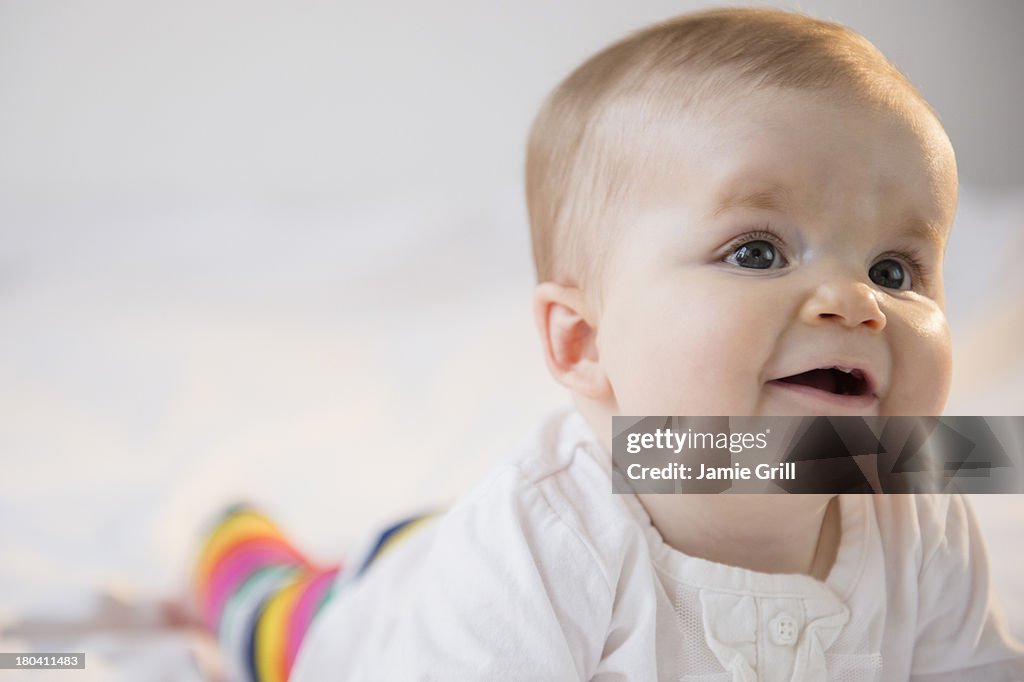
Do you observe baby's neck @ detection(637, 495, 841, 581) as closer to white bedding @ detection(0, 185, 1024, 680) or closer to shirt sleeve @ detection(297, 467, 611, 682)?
shirt sleeve @ detection(297, 467, 611, 682)

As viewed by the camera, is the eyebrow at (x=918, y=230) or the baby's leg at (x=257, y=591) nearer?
the eyebrow at (x=918, y=230)

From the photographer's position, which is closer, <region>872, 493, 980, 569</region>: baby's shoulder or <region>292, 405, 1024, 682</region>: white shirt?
<region>292, 405, 1024, 682</region>: white shirt

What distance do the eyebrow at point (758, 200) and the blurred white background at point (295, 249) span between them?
65cm

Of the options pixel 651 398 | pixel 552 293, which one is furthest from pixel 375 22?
pixel 651 398

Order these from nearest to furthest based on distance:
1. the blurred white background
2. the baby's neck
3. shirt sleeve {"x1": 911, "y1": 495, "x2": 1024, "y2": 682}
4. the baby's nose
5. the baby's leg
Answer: the baby's nose, the baby's neck, shirt sleeve {"x1": 911, "y1": 495, "x2": 1024, "y2": 682}, the baby's leg, the blurred white background

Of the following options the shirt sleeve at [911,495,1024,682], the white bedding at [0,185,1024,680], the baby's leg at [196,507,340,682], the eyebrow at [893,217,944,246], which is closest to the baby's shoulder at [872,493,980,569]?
the shirt sleeve at [911,495,1024,682]

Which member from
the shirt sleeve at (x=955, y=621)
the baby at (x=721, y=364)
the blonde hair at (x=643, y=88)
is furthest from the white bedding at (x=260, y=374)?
the blonde hair at (x=643, y=88)

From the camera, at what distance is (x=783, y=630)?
815 millimetres

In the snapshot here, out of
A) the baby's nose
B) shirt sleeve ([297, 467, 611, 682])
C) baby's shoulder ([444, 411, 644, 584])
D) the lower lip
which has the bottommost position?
shirt sleeve ([297, 467, 611, 682])

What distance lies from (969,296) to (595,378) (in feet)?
3.14

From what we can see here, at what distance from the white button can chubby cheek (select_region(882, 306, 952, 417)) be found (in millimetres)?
184

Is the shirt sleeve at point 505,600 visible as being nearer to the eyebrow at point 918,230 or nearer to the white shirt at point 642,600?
the white shirt at point 642,600

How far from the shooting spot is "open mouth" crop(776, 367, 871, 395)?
29.8 inches

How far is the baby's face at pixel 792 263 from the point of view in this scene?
73cm
